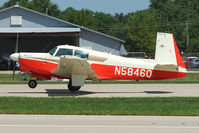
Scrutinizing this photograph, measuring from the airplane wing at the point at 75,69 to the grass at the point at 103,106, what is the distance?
2417 mm

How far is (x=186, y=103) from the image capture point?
45.2 feet

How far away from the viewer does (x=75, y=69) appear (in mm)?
17266

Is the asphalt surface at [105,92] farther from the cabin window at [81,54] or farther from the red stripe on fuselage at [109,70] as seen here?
the cabin window at [81,54]

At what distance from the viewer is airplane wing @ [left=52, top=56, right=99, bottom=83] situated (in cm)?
1684

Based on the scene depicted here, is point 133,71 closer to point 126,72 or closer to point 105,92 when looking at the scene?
point 126,72

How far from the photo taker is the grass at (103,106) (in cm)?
1160

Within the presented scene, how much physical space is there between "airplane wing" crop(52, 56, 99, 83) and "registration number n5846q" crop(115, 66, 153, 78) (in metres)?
1.07
